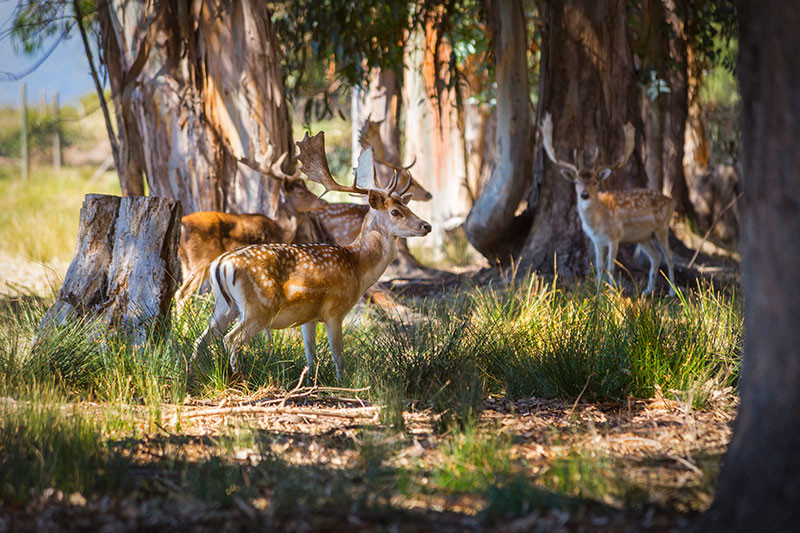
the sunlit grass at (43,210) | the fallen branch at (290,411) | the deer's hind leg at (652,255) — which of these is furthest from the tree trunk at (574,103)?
the sunlit grass at (43,210)

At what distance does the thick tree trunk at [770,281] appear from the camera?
2586 millimetres

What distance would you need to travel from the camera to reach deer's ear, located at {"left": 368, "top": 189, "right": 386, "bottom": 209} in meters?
5.54

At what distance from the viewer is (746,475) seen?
265 centimetres

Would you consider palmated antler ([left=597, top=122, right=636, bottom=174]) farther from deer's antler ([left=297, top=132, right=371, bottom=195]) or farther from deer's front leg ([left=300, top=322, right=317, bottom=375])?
deer's front leg ([left=300, top=322, right=317, bottom=375])

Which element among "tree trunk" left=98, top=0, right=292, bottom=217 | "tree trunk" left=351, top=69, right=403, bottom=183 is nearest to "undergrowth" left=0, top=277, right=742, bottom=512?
"tree trunk" left=98, top=0, right=292, bottom=217

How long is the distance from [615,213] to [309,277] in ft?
17.0

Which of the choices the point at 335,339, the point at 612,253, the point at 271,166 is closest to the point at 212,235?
the point at 271,166

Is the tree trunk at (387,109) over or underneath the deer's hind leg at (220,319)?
over

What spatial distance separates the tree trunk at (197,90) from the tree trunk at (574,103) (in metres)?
3.03

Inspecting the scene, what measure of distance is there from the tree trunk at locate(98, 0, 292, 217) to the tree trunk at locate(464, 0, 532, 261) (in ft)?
7.81

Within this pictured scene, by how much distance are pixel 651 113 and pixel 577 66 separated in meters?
6.91

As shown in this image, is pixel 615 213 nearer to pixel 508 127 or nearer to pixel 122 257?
pixel 508 127

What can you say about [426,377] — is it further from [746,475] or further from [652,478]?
[746,475]

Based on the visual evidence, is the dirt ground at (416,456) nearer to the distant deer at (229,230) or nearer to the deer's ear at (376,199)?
the deer's ear at (376,199)
